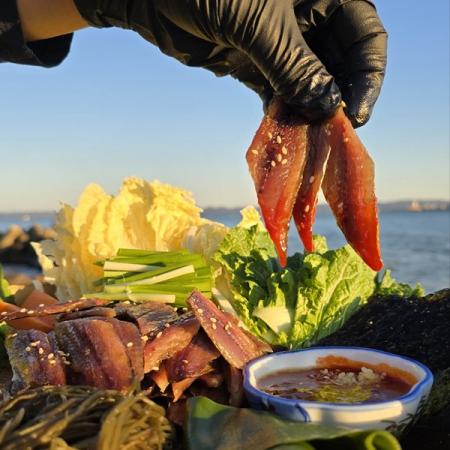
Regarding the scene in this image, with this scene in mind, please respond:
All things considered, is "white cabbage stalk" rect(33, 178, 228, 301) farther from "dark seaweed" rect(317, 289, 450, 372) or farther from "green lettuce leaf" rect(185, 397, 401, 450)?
"green lettuce leaf" rect(185, 397, 401, 450)

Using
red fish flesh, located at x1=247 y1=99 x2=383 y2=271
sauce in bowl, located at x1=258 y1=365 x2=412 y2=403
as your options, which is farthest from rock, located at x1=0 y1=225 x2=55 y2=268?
red fish flesh, located at x1=247 y1=99 x2=383 y2=271

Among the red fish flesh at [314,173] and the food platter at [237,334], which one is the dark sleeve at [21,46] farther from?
the red fish flesh at [314,173]

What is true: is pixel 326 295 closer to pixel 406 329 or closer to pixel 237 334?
pixel 406 329

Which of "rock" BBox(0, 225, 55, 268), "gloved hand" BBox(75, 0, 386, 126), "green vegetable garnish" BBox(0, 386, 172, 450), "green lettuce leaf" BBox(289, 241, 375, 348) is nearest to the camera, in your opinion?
"green vegetable garnish" BBox(0, 386, 172, 450)

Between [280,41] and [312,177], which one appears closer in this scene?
[280,41]

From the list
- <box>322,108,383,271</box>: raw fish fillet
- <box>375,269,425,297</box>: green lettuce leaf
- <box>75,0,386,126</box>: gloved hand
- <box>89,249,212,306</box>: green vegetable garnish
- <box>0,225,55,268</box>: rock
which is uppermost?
<box>75,0,386,126</box>: gloved hand

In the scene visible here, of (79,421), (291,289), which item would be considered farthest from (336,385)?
(291,289)

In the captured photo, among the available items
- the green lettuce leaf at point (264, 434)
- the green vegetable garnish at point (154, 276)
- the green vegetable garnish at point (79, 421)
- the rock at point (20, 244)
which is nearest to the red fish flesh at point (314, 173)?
the green lettuce leaf at point (264, 434)
